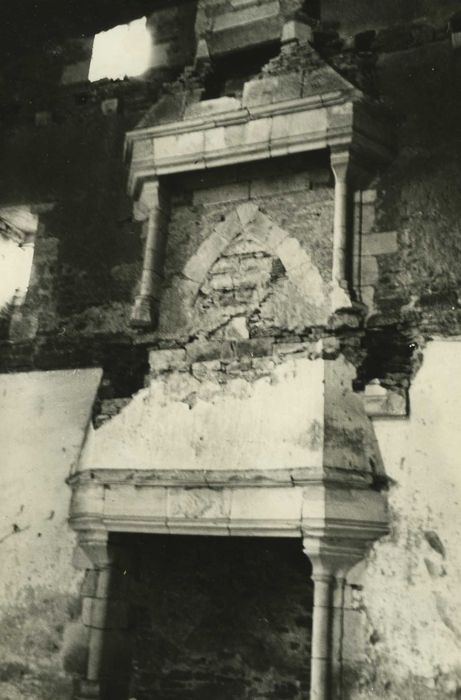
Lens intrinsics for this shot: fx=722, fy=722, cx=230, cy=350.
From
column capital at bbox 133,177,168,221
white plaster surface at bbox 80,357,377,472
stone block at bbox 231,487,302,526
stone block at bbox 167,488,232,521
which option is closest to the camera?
stone block at bbox 231,487,302,526

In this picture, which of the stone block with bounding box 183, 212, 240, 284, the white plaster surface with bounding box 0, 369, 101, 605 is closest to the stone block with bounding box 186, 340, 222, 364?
the stone block with bounding box 183, 212, 240, 284

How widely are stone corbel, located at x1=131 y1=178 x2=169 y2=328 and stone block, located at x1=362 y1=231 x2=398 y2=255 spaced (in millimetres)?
1545

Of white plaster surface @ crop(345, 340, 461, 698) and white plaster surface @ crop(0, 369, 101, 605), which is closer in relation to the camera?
white plaster surface @ crop(345, 340, 461, 698)

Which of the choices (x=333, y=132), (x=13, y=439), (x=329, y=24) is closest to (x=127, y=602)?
(x=13, y=439)

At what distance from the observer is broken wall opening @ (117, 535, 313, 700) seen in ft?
17.0

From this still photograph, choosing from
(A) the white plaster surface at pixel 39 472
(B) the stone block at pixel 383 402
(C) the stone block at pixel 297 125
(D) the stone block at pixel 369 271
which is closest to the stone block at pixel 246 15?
(C) the stone block at pixel 297 125

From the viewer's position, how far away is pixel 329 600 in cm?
417

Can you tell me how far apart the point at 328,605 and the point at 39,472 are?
2324mm

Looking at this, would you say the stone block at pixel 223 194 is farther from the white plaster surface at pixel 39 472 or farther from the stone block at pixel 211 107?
the white plaster surface at pixel 39 472

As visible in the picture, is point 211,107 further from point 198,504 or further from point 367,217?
point 198,504

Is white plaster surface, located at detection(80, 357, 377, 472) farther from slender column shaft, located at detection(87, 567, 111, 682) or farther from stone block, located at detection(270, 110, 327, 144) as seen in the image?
stone block, located at detection(270, 110, 327, 144)

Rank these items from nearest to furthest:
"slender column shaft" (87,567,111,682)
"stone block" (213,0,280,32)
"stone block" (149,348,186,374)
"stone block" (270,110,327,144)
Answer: "slender column shaft" (87,567,111,682), "stone block" (270,110,327,144), "stone block" (149,348,186,374), "stone block" (213,0,280,32)

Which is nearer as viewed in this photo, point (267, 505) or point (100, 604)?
point (267, 505)

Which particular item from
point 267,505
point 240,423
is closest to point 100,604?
point 267,505
